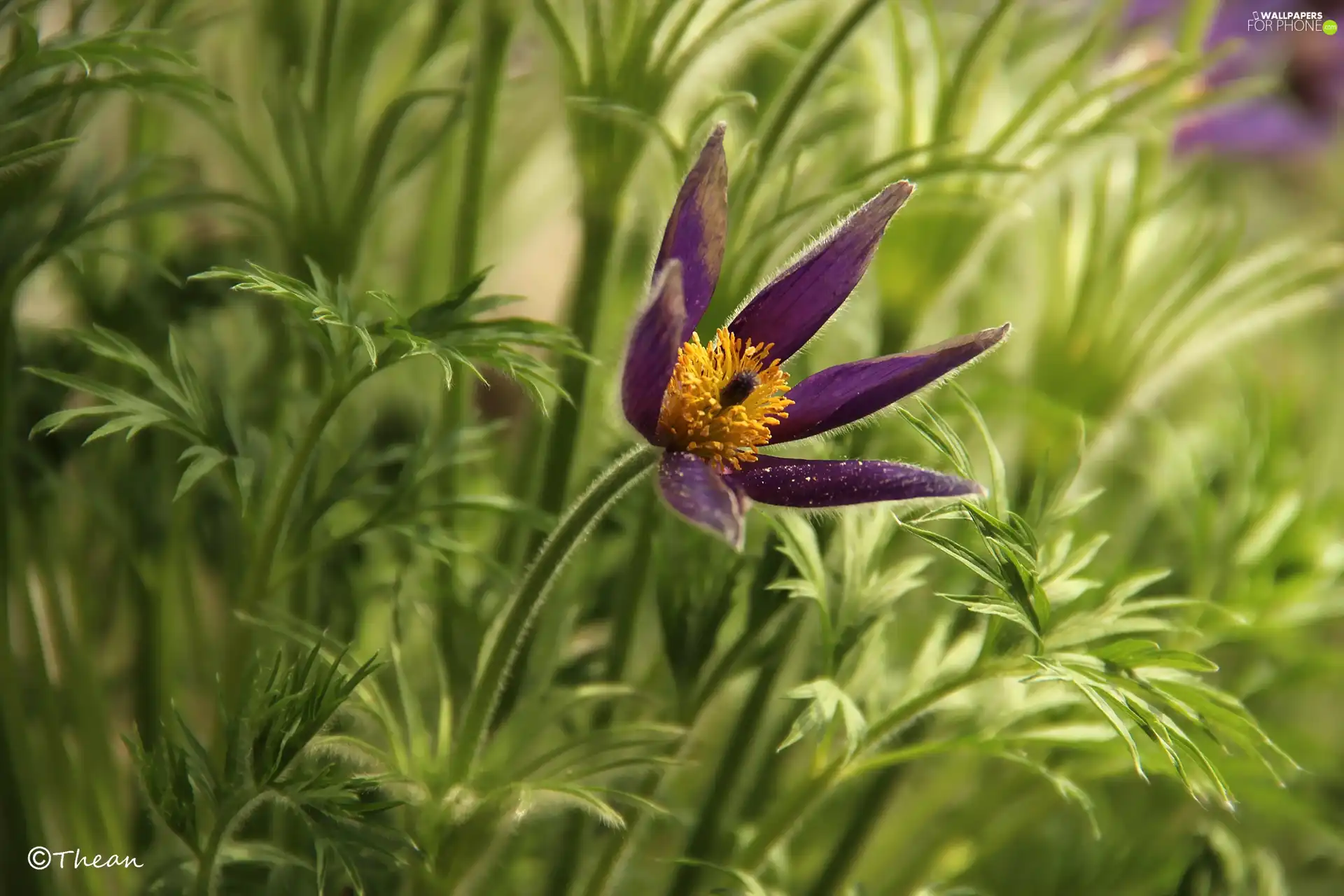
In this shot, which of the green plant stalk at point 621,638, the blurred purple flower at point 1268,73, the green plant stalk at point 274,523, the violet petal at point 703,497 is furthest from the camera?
the blurred purple flower at point 1268,73

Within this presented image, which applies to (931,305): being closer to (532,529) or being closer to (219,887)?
(532,529)

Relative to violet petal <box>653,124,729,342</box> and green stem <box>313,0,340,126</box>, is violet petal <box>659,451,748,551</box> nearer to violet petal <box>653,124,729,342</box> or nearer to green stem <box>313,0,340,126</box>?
violet petal <box>653,124,729,342</box>

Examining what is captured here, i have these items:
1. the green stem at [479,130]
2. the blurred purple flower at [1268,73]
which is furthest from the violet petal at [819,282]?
the blurred purple flower at [1268,73]

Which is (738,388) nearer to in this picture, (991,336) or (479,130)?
(991,336)

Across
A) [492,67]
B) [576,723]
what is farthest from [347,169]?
[576,723]

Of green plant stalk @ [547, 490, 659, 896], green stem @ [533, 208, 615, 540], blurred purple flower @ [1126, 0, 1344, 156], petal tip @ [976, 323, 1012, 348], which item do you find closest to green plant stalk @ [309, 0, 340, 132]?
green stem @ [533, 208, 615, 540]

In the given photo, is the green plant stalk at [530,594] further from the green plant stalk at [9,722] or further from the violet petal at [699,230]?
→ the green plant stalk at [9,722]
